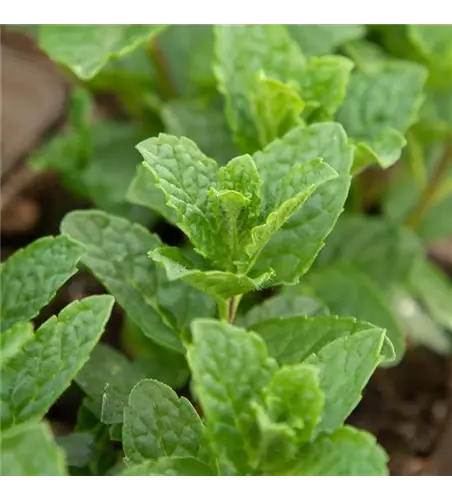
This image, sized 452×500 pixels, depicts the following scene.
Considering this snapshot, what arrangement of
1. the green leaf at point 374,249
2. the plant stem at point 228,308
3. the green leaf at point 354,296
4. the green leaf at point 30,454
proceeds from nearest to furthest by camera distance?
1. the green leaf at point 30,454
2. the plant stem at point 228,308
3. the green leaf at point 354,296
4. the green leaf at point 374,249

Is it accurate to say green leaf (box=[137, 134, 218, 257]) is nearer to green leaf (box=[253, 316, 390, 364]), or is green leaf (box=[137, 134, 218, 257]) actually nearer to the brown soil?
green leaf (box=[253, 316, 390, 364])

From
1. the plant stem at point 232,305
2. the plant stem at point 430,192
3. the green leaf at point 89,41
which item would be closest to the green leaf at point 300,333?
the plant stem at point 232,305

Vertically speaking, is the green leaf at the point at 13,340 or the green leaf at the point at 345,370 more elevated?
the green leaf at the point at 13,340

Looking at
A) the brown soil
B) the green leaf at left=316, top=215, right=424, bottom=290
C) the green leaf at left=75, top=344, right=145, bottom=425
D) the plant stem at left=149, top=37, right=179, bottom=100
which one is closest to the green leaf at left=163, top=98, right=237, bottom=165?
the plant stem at left=149, top=37, right=179, bottom=100

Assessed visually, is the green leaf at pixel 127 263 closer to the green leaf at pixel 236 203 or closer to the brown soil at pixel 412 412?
the green leaf at pixel 236 203

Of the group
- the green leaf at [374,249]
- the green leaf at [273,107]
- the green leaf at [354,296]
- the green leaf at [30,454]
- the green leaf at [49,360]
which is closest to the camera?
the green leaf at [30,454]

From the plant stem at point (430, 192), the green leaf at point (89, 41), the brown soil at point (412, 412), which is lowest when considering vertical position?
the brown soil at point (412, 412)

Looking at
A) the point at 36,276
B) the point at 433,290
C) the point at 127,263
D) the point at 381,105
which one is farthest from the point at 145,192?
the point at 433,290

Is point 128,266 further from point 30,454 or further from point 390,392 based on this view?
point 390,392
